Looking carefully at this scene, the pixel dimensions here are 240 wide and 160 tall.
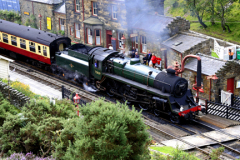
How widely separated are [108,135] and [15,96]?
31.5ft

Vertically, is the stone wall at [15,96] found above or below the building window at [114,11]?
below

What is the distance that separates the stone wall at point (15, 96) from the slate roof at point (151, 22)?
12.0m

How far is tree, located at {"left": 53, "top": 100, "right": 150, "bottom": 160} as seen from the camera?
784 cm

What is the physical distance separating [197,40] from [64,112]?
12913mm

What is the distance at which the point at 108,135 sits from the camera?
309 inches

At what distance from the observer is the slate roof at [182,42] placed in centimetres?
2155

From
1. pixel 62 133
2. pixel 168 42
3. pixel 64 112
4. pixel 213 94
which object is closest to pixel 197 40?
pixel 168 42

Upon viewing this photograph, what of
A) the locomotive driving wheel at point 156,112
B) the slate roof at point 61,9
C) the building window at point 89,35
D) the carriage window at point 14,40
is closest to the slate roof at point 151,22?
the building window at point 89,35

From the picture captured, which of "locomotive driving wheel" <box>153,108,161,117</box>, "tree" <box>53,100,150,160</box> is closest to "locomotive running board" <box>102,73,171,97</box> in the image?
"locomotive driving wheel" <box>153,108,161,117</box>

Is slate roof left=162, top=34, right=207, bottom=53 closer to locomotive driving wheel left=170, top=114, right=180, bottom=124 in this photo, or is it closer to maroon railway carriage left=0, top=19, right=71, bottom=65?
locomotive driving wheel left=170, top=114, right=180, bottom=124

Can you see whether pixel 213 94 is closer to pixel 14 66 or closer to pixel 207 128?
pixel 207 128

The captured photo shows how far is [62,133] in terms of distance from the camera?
9.84 meters

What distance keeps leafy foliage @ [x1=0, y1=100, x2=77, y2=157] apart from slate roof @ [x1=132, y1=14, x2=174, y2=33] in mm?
13891

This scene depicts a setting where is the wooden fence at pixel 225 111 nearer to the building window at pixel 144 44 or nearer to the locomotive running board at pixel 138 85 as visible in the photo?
the locomotive running board at pixel 138 85
